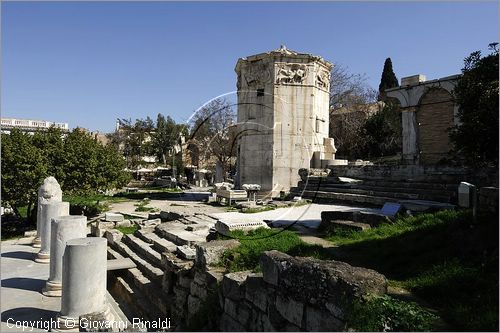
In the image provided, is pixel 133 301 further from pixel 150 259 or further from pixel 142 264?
pixel 150 259

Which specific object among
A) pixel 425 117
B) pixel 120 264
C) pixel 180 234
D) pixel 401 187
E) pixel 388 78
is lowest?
pixel 120 264

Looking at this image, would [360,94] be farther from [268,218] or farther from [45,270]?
[45,270]

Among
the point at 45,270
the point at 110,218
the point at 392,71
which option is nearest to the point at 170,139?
the point at 392,71

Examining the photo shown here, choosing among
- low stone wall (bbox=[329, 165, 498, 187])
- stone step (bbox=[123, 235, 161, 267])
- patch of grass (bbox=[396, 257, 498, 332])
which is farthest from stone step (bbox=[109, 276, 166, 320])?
low stone wall (bbox=[329, 165, 498, 187])

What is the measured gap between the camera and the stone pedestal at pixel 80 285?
233 inches

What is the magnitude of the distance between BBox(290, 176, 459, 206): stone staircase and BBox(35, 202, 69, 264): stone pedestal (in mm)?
8518

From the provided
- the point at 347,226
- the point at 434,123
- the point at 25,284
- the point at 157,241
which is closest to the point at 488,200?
the point at 347,226

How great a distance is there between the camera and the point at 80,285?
5957 millimetres

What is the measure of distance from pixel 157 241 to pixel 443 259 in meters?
6.39

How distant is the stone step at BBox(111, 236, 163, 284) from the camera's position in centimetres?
772

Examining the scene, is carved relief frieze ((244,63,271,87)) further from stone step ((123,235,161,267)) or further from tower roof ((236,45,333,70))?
stone step ((123,235,161,267))

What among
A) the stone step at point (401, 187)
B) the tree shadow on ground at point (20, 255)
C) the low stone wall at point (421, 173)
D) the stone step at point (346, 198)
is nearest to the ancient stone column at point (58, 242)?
the tree shadow on ground at point (20, 255)

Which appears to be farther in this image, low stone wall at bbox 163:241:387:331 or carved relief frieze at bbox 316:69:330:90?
carved relief frieze at bbox 316:69:330:90

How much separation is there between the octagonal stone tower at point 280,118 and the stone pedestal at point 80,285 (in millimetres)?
11725
